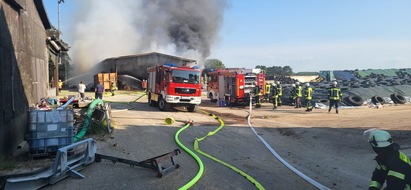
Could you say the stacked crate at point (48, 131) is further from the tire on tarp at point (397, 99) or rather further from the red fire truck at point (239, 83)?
the tire on tarp at point (397, 99)

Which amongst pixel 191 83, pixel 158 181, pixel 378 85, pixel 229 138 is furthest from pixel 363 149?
pixel 378 85

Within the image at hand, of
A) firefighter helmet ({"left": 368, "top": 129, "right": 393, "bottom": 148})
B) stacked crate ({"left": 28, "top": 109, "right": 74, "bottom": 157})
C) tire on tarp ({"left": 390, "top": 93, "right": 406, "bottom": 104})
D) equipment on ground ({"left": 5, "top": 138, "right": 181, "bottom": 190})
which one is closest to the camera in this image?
firefighter helmet ({"left": 368, "top": 129, "right": 393, "bottom": 148})

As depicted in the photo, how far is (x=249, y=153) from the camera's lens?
27.7ft

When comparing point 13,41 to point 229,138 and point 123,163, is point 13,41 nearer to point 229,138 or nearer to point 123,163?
point 123,163

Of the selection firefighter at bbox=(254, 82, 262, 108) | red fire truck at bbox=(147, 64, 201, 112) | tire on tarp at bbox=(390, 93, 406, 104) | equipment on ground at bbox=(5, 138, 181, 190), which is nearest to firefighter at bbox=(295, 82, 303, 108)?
firefighter at bbox=(254, 82, 262, 108)

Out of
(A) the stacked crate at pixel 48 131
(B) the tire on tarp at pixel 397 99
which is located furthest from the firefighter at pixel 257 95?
(A) the stacked crate at pixel 48 131

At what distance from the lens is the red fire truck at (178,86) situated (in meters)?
17.1

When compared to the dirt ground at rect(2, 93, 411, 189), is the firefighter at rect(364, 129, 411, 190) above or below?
above

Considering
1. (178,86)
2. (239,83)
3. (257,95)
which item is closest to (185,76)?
(178,86)

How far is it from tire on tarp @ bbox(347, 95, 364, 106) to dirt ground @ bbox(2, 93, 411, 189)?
9.01 meters

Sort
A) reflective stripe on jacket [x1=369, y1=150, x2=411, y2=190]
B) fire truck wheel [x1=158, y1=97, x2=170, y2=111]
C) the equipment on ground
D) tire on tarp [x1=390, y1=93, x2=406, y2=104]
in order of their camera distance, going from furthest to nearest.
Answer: tire on tarp [x1=390, y1=93, x2=406, y2=104] < fire truck wheel [x1=158, y1=97, x2=170, y2=111] < the equipment on ground < reflective stripe on jacket [x1=369, y1=150, x2=411, y2=190]

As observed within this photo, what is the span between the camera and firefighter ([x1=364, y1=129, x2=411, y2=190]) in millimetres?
3176

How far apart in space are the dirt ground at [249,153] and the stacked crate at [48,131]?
1133 mm

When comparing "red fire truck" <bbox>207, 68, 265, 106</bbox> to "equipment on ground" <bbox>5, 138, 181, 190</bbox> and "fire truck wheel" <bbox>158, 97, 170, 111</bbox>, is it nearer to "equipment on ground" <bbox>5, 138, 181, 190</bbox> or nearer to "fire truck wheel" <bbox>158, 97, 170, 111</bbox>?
"fire truck wheel" <bbox>158, 97, 170, 111</bbox>
